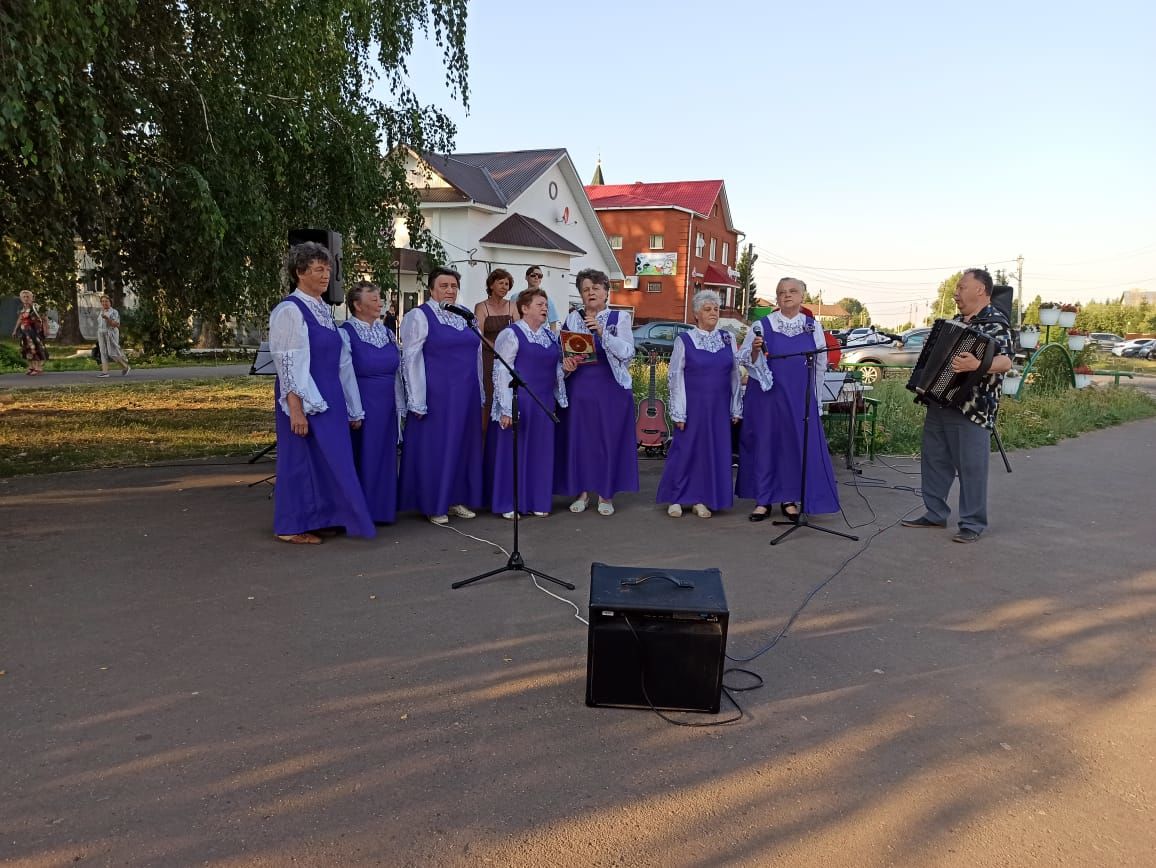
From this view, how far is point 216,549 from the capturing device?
5.98 m

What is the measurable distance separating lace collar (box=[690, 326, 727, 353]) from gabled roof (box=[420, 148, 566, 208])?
72.6 ft

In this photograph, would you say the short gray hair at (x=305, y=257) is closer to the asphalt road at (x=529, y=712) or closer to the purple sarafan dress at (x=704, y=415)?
the asphalt road at (x=529, y=712)

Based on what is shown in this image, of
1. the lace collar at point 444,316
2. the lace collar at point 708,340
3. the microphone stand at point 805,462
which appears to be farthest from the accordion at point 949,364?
the lace collar at point 444,316

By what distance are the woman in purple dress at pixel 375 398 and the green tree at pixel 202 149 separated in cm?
134

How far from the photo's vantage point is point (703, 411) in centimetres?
716

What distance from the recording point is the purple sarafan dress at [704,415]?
7.13 metres

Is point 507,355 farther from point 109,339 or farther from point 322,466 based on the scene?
point 109,339

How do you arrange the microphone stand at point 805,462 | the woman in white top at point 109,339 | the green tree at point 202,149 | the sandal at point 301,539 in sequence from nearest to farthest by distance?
the green tree at point 202,149, the sandal at point 301,539, the microphone stand at point 805,462, the woman in white top at point 109,339

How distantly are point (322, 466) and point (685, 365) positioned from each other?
307 centimetres

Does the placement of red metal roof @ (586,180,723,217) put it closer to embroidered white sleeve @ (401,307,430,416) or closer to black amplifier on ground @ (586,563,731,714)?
embroidered white sleeve @ (401,307,430,416)

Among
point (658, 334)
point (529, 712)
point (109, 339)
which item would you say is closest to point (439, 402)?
point (529, 712)

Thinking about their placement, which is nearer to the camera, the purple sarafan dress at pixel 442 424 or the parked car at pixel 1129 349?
the purple sarafan dress at pixel 442 424

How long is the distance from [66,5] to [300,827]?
15.3ft

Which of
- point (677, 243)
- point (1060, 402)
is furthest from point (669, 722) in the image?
point (677, 243)
